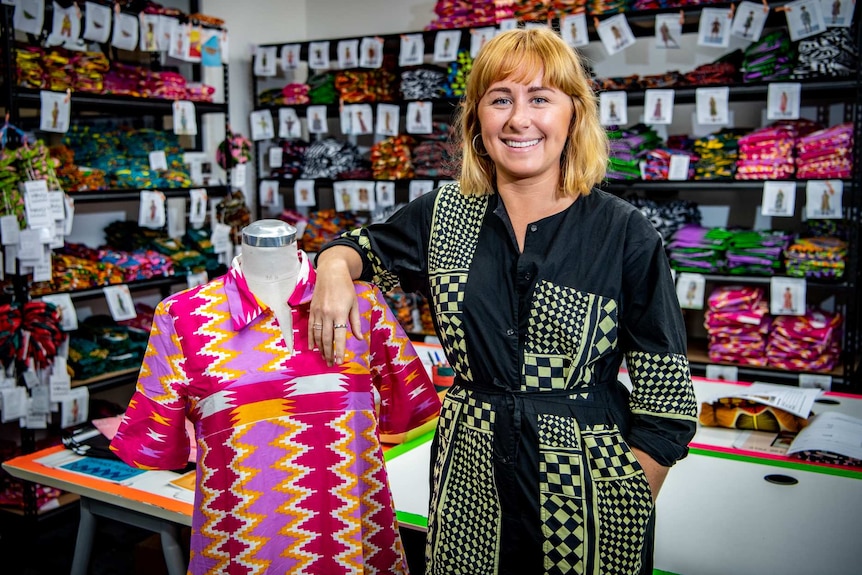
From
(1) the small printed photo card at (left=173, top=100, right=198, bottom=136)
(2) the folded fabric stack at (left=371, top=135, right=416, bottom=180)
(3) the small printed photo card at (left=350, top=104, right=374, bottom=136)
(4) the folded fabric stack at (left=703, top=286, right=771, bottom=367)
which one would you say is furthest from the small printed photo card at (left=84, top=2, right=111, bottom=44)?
(4) the folded fabric stack at (left=703, top=286, right=771, bottom=367)

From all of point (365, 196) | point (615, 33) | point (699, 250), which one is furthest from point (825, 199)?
point (365, 196)

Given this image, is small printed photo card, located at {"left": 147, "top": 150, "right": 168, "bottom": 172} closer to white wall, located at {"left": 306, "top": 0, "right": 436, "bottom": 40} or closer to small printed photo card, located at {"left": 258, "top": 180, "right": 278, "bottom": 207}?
small printed photo card, located at {"left": 258, "top": 180, "right": 278, "bottom": 207}

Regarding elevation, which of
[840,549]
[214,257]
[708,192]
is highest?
[708,192]

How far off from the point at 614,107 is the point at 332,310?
134 inches

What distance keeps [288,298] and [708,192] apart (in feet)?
12.6

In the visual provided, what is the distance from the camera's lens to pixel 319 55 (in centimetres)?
546

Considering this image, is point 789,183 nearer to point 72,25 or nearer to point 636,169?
point 636,169

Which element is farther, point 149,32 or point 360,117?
point 360,117

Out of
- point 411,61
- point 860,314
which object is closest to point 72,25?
point 411,61

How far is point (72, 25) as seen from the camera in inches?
161

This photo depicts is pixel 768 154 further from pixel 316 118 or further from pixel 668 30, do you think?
pixel 316 118

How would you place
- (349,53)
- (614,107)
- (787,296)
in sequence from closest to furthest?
(787,296), (614,107), (349,53)

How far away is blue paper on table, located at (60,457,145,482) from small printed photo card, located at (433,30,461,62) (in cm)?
334

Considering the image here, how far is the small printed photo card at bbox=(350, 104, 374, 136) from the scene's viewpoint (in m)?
5.34
